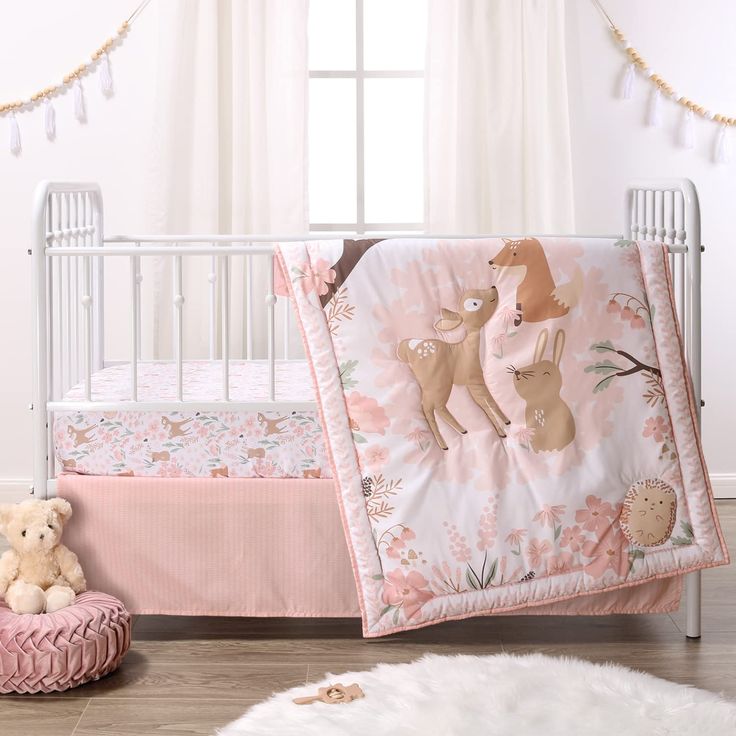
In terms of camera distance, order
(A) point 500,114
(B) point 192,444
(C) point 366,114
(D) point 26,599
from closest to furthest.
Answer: (D) point 26,599 < (B) point 192,444 < (A) point 500,114 < (C) point 366,114

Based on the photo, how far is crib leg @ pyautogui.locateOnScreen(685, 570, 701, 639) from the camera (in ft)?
7.35

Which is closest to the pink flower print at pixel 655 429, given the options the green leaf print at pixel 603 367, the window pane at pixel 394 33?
the green leaf print at pixel 603 367

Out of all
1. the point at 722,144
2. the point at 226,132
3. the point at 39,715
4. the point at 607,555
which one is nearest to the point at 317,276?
the point at 607,555

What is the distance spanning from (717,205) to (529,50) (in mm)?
735

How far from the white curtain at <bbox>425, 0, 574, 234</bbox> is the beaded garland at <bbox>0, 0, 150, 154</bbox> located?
34.5 inches

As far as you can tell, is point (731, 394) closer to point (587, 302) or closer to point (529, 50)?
point (529, 50)

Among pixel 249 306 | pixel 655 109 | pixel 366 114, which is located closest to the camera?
pixel 249 306

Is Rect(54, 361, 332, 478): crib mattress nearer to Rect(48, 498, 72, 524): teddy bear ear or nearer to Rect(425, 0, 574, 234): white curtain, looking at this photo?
Rect(48, 498, 72, 524): teddy bear ear

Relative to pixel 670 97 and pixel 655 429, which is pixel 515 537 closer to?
pixel 655 429

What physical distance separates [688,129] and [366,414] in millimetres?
1698

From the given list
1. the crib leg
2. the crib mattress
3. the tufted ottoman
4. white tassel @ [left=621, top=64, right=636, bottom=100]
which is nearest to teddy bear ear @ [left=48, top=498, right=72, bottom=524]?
the crib mattress

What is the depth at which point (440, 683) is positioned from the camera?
1.95 m

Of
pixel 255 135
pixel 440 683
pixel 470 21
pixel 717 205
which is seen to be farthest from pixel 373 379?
pixel 717 205

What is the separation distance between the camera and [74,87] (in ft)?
10.6
